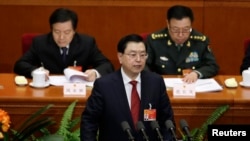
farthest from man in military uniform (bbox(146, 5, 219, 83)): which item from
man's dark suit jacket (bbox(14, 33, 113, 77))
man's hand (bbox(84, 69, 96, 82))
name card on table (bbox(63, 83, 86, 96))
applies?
name card on table (bbox(63, 83, 86, 96))

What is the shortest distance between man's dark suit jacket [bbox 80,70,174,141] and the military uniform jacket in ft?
4.26

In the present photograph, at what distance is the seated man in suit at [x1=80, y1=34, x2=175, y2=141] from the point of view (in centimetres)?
344

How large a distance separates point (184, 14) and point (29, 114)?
1429mm

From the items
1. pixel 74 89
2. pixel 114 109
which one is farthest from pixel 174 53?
pixel 114 109

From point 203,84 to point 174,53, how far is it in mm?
523

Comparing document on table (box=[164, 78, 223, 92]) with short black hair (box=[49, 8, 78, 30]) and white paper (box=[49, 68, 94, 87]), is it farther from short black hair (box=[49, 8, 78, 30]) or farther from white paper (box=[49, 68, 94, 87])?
short black hair (box=[49, 8, 78, 30])

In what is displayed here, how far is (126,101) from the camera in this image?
3482 millimetres

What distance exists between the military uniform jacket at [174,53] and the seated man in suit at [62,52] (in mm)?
383

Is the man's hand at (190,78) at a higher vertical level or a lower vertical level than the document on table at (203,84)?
higher

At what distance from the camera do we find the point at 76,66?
15.8 feet

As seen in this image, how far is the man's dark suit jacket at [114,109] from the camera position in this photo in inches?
135

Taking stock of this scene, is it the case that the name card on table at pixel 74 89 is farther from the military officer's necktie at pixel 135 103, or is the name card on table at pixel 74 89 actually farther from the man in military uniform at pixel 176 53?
the man in military uniform at pixel 176 53

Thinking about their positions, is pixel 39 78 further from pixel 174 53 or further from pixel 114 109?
pixel 174 53

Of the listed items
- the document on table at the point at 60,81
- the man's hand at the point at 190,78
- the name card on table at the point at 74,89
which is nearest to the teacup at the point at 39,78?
the document on table at the point at 60,81
